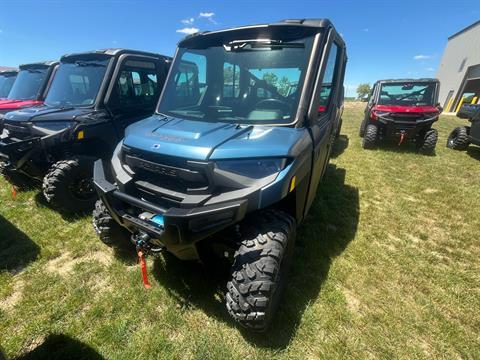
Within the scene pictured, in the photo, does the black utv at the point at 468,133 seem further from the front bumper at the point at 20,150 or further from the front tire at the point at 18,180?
the front tire at the point at 18,180

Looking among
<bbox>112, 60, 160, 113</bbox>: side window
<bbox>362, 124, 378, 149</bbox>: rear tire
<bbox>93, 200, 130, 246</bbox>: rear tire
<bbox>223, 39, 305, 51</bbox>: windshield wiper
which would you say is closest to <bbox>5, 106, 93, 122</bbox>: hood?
<bbox>112, 60, 160, 113</bbox>: side window

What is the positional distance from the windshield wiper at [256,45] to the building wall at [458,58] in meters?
34.3

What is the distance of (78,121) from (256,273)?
3.38 meters

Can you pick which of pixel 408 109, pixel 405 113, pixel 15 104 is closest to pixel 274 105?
pixel 405 113

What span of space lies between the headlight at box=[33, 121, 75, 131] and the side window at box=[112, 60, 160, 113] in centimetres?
74

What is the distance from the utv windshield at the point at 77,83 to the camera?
416 centimetres

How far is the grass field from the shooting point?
83.0 inches

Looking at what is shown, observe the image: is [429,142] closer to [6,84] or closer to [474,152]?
[474,152]

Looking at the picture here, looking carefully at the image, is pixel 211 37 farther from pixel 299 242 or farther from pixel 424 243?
pixel 424 243

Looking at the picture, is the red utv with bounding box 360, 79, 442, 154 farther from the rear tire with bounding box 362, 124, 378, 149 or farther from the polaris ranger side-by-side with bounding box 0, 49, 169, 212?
the polaris ranger side-by-side with bounding box 0, 49, 169, 212

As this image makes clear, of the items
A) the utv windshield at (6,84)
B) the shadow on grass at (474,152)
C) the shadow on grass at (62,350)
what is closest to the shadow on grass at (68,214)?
the shadow on grass at (62,350)

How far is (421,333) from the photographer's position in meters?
2.21

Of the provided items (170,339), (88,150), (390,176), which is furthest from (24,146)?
(390,176)

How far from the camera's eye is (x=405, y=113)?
23.9 ft
